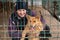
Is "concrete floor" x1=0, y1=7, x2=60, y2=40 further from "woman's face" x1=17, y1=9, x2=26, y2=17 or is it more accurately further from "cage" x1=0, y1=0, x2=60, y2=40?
"woman's face" x1=17, y1=9, x2=26, y2=17

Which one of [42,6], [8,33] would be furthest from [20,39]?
[42,6]

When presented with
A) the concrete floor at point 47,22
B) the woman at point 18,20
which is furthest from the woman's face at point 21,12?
the concrete floor at point 47,22

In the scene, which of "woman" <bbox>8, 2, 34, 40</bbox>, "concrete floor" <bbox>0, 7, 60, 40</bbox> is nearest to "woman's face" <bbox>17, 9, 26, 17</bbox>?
"woman" <bbox>8, 2, 34, 40</bbox>

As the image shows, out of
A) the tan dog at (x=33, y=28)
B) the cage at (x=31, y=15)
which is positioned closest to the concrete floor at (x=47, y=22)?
the cage at (x=31, y=15)

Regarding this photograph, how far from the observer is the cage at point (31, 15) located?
1.54 m

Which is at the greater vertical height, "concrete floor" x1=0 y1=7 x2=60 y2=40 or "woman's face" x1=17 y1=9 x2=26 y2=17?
"woman's face" x1=17 y1=9 x2=26 y2=17

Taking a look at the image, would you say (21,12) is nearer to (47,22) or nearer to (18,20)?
(18,20)

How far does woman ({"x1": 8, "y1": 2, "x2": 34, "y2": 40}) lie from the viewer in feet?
5.04

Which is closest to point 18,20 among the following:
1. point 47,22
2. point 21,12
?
point 21,12

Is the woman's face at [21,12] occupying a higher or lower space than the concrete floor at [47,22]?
higher

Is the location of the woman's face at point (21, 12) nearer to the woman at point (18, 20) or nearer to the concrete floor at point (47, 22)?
the woman at point (18, 20)

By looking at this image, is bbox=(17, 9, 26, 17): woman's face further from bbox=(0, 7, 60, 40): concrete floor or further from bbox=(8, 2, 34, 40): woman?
bbox=(0, 7, 60, 40): concrete floor

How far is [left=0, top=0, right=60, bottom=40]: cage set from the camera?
1543 millimetres

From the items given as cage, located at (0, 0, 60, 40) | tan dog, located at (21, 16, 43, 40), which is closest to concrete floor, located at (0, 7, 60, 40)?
cage, located at (0, 0, 60, 40)
